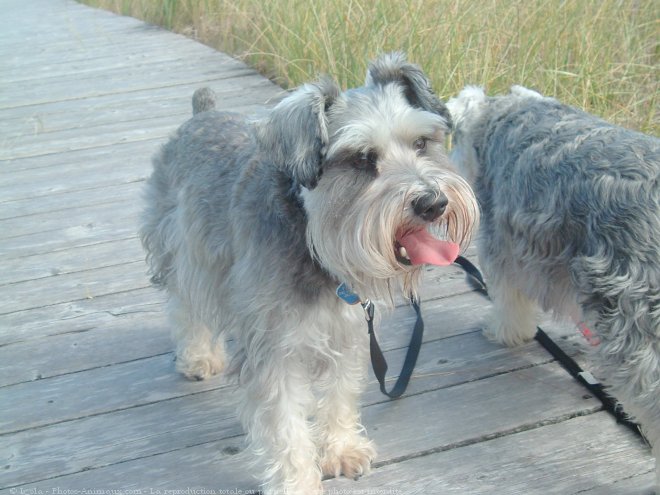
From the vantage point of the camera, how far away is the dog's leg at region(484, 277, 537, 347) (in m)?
3.49

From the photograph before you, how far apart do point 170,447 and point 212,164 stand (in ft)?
3.91

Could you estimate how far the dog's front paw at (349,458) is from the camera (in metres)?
2.87

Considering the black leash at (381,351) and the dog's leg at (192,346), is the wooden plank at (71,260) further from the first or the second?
the black leash at (381,351)

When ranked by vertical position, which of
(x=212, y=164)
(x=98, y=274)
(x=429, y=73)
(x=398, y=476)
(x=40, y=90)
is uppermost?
(x=212, y=164)

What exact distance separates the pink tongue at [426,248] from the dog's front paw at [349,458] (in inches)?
35.1

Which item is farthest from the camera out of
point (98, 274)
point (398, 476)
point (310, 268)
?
point (98, 274)

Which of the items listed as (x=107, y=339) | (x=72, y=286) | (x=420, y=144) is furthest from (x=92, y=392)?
(x=420, y=144)

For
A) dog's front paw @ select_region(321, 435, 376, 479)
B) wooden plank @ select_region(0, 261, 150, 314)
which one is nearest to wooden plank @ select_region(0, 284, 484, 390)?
wooden plank @ select_region(0, 261, 150, 314)

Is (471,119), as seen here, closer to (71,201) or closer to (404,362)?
(404,362)

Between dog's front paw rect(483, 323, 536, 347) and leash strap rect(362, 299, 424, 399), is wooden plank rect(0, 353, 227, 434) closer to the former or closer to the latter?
leash strap rect(362, 299, 424, 399)

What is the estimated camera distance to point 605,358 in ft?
8.56

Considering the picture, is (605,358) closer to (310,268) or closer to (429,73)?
(310,268)

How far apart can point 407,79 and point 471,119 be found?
1.08 metres

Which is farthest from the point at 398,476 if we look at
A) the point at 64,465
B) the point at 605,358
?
the point at 64,465
